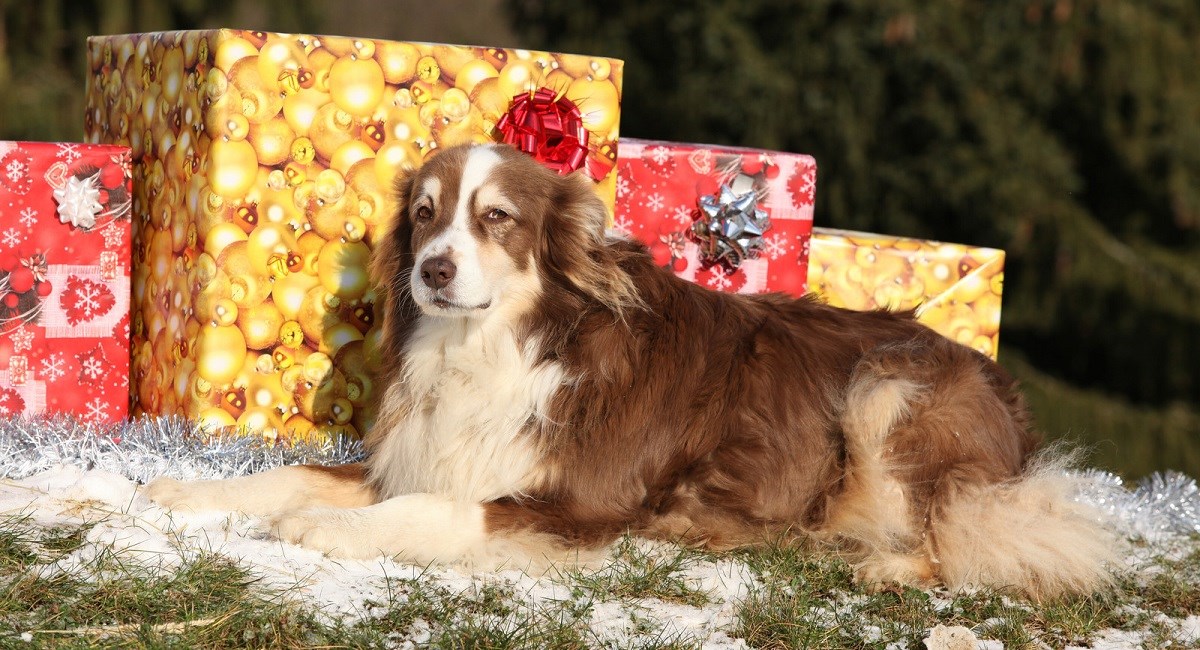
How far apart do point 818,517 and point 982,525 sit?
54cm

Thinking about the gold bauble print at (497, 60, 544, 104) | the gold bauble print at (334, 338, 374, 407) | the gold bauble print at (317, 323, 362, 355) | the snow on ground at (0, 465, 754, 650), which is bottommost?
the snow on ground at (0, 465, 754, 650)

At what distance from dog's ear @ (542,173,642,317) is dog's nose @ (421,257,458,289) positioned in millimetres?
417

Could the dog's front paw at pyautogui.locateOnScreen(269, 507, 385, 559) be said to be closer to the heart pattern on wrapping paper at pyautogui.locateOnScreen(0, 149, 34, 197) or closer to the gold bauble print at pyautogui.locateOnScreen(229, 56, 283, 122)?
the gold bauble print at pyautogui.locateOnScreen(229, 56, 283, 122)

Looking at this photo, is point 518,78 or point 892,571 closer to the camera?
point 892,571

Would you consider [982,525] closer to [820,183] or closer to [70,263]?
[70,263]

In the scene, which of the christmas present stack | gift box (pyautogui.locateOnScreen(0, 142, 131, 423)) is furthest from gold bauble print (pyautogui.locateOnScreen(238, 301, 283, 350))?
the christmas present stack

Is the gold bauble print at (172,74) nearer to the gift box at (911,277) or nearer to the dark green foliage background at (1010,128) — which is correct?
the gift box at (911,277)

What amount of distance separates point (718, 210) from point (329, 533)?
2393 millimetres

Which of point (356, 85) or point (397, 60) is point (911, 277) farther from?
point (356, 85)

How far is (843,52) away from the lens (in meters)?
12.0

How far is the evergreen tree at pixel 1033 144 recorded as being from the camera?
10.8m

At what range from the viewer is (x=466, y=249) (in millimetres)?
3729

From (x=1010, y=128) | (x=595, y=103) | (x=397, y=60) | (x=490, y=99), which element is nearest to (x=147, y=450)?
(x=397, y=60)

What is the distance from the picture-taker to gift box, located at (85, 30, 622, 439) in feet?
15.0
